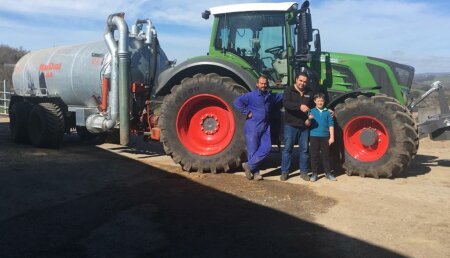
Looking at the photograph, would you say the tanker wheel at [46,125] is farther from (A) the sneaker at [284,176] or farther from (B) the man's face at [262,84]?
(A) the sneaker at [284,176]

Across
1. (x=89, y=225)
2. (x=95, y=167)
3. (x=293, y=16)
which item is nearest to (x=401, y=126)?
(x=293, y=16)

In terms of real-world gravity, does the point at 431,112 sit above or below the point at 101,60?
below

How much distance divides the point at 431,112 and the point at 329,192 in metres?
3.29

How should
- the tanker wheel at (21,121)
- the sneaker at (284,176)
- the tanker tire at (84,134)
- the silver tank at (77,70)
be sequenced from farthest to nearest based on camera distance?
the tanker tire at (84,134) → the tanker wheel at (21,121) → the silver tank at (77,70) → the sneaker at (284,176)

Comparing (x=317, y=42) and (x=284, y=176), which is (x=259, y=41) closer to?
(x=317, y=42)

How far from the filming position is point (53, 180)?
709 centimetres

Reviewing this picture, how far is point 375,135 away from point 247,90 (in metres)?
2.10

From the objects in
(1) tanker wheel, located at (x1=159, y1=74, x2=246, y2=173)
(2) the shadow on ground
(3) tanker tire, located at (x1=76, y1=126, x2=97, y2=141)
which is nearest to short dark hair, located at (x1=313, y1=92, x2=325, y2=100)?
(1) tanker wheel, located at (x1=159, y1=74, x2=246, y2=173)

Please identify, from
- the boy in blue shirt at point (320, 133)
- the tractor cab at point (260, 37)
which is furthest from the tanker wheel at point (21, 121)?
the boy in blue shirt at point (320, 133)

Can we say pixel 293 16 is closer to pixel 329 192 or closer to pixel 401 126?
pixel 401 126

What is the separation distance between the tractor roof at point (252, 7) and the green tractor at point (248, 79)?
16mm

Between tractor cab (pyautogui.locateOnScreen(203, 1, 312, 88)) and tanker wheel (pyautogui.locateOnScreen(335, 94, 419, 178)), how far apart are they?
119 cm

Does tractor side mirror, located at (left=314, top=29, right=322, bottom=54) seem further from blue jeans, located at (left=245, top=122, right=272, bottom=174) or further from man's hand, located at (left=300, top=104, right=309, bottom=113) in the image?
blue jeans, located at (left=245, top=122, right=272, bottom=174)

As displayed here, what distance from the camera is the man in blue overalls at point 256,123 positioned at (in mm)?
7082
